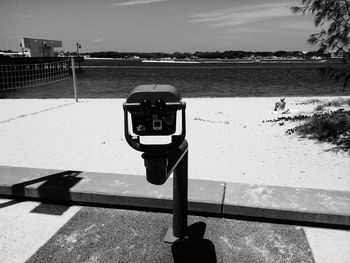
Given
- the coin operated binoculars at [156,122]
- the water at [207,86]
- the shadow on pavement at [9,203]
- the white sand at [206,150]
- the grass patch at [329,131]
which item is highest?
the coin operated binoculars at [156,122]

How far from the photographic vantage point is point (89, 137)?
717 centimetres

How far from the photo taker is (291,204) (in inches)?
124

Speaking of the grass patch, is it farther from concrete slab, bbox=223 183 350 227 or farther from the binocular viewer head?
the binocular viewer head

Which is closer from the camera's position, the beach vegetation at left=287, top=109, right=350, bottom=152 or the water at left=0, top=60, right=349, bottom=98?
the beach vegetation at left=287, top=109, right=350, bottom=152

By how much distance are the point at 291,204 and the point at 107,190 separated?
198 cm

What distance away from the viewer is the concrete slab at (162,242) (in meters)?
2.72

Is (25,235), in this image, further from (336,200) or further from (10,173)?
(336,200)

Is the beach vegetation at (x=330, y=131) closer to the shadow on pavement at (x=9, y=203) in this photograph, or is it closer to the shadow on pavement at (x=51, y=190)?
the shadow on pavement at (x=51, y=190)

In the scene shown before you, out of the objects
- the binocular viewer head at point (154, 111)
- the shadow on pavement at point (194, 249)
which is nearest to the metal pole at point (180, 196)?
the shadow on pavement at point (194, 249)

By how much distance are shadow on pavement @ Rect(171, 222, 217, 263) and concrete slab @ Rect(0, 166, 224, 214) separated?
0.38 metres

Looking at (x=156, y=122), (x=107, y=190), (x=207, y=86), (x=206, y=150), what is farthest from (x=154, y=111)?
(x=207, y=86)

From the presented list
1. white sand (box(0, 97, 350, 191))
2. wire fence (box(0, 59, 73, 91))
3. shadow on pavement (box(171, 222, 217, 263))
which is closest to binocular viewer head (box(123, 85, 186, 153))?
shadow on pavement (box(171, 222, 217, 263))

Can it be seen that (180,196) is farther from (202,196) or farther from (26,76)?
(26,76)

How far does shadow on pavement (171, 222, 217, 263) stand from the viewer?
2.68 metres
